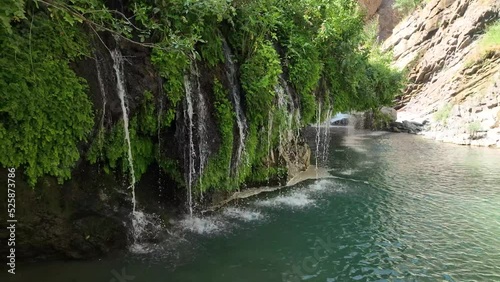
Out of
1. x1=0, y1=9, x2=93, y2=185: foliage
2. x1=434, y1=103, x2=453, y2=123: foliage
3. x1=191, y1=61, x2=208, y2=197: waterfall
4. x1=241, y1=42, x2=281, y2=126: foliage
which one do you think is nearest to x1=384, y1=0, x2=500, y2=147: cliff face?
x1=434, y1=103, x2=453, y2=123: foliage

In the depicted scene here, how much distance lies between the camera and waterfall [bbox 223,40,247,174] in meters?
8.68

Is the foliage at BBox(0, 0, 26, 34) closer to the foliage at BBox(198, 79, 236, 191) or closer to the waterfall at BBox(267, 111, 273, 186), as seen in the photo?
the foliage at BBox(198, 79, 236, 191)

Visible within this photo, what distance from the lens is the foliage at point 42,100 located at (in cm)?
499

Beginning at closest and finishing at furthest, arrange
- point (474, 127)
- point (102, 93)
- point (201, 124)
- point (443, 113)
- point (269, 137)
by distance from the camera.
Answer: point (102, 93)
point (201, 124)
point (269, 137)
point (474, 127)
point (443, 113)

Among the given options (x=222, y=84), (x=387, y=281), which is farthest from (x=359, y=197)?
(x=222, y=84)

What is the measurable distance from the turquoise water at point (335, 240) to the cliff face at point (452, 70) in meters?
12.9

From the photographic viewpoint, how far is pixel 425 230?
785cm

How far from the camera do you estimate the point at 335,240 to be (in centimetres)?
736

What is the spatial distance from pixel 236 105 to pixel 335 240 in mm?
3920

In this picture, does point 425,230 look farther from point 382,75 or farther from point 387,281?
point 382,75

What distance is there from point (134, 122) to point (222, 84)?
2.46 m

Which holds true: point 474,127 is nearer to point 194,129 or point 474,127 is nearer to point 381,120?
point 381,120

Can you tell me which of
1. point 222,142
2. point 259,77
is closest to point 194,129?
point 222,142

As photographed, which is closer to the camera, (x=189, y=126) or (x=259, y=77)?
(x=189, y=126)
